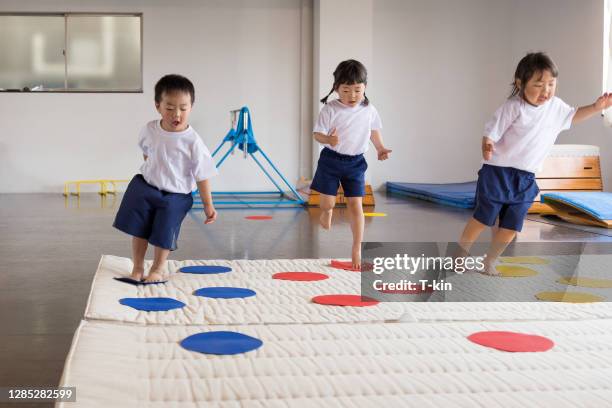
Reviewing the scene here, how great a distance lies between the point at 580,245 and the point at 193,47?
17.9ft

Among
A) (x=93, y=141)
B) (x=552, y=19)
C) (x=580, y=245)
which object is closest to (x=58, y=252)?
(x=580, y=245)

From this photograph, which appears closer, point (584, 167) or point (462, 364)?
point (462, 364)

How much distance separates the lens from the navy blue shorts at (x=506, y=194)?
2992 mm

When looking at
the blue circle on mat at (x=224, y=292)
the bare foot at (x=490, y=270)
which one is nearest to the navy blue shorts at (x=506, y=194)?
the bare foot at (x=490, y=270)

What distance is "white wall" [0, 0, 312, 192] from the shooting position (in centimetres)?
812

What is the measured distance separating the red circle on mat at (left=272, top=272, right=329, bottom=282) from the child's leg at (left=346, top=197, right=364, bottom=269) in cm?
24

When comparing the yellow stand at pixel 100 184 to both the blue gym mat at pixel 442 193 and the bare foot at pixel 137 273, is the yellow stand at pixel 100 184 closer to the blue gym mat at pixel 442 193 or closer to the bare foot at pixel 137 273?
the blue gym mat at pixel 442 193

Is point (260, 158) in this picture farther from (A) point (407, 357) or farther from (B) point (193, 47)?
(A) point (407, 357)

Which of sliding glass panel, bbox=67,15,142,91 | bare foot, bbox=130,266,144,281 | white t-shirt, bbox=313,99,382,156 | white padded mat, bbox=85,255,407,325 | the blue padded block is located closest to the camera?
white padded mat, bbox=85,255,407,325

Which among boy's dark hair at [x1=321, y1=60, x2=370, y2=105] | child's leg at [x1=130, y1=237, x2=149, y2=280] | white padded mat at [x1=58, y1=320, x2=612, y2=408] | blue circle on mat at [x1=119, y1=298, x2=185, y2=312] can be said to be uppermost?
boy's dark hair at [x1=321, y1=60, x2=370, y2=105]

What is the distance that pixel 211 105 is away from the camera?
8.31 metres

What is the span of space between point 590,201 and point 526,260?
1965 millimetres

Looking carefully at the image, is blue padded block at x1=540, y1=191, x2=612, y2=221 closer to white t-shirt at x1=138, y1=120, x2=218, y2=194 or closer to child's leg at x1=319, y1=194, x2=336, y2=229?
child's leg at x1=319, y1=194, x2=336, y2=229

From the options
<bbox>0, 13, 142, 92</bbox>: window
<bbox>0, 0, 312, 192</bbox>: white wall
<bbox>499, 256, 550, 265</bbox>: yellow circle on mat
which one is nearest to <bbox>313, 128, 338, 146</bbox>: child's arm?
<bbox>499, 256, 550, 265</bbox>: yellow circle on mat
